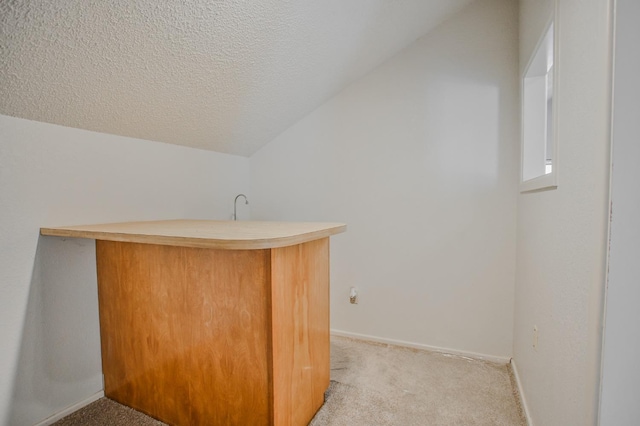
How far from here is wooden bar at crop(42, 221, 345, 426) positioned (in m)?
1.28

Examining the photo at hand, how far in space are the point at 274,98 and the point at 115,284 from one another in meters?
1.54

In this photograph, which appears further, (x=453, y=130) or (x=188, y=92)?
(x=453, y=130)

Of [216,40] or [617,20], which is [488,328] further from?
[216,40]

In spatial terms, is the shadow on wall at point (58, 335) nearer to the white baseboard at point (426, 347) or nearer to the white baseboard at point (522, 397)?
the white baseboard at point (426, 347)

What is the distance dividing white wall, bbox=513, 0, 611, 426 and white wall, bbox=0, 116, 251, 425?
215 cm

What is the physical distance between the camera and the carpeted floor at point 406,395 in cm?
162

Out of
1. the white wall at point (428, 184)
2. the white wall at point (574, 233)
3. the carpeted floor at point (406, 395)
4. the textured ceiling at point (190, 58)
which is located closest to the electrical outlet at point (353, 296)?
the white wall at point (428, 184)

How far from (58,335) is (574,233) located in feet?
7.48

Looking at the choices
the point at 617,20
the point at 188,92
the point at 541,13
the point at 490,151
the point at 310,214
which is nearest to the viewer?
the point at 617,20

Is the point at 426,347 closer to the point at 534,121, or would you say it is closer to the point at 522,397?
the point at 522,397

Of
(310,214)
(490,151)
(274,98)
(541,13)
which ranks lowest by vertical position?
(310,214)

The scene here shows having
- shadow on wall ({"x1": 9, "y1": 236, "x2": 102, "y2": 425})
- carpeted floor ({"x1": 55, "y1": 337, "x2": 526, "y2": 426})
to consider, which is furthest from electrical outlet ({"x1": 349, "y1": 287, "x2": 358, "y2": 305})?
shadow on wall ({"x1": 9, "y1": 236, "x2": 102, "y2": 425})

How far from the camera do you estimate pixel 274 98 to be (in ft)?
7.57

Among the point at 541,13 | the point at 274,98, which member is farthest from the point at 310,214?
the point at 541,13
